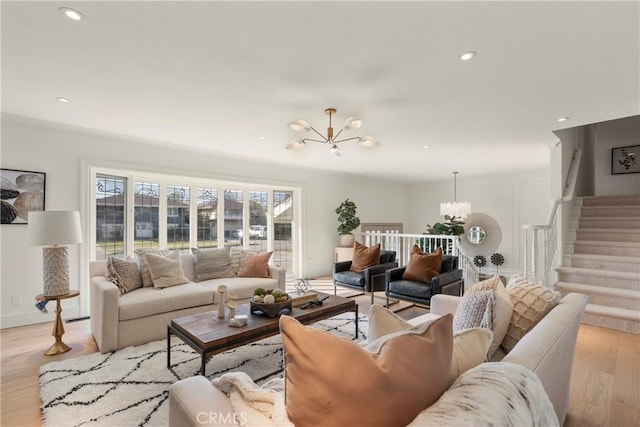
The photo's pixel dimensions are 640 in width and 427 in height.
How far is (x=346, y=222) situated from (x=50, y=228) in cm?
464

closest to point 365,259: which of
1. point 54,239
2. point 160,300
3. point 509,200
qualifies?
point 160,300

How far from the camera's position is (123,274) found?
313cm

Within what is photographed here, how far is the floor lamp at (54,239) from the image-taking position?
2672mm

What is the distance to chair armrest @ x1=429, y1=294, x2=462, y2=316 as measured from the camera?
229cm

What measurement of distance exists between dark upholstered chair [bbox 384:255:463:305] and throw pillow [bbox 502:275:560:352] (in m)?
1.70

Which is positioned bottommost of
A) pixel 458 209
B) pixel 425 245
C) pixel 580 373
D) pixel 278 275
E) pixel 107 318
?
pixel 580 373

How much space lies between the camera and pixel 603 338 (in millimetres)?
3076

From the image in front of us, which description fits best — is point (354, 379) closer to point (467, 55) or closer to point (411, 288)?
point (467, 55)

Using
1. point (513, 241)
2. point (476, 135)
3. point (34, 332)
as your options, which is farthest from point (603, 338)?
point (34, 332)

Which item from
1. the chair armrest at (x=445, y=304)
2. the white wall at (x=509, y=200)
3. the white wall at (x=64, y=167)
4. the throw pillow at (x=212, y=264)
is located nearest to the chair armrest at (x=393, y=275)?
the chair armrest at (x=445, y=304)

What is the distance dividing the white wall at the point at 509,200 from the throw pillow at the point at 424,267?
4243 mm

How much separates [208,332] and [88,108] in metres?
2.49

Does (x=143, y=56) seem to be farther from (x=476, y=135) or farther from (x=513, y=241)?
(x=513, y=241)

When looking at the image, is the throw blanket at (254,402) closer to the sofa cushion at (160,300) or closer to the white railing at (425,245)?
the sofa cushion at (160,300)
